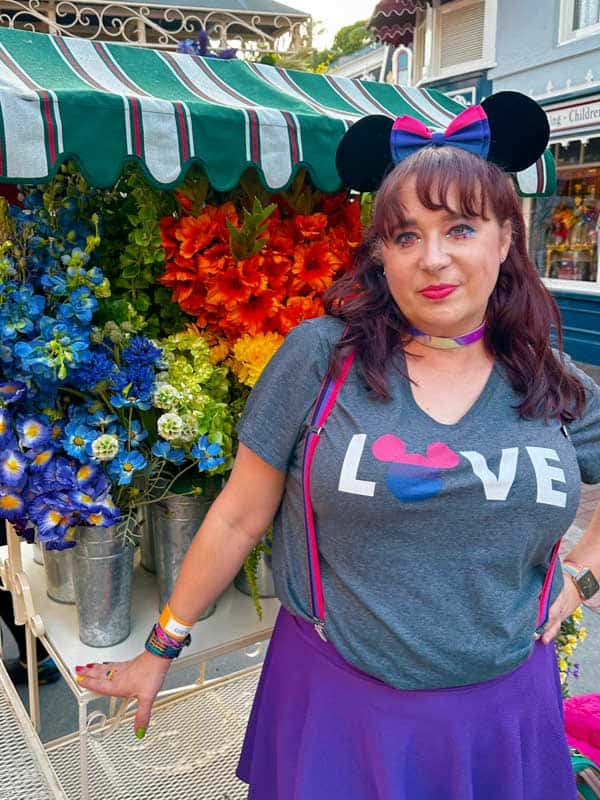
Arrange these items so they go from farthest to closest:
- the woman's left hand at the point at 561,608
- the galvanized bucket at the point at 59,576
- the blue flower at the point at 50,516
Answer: the galvanized bucket at the point at 59,576 < the blue flower at the point at 50,516 < the woman's left hand at the point at 561,608

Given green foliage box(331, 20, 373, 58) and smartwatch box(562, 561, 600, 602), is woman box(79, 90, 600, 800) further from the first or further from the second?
green foliage box(331, 20, 373, 58)

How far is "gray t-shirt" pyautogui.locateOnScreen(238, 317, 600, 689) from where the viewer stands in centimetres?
110

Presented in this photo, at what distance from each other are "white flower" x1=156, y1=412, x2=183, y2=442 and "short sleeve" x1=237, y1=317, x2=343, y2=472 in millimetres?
303

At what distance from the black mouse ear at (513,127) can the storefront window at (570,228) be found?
7600 millimetres

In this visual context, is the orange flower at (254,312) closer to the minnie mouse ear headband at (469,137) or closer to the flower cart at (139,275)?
the flower cart at (139,275)

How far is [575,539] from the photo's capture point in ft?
12.8

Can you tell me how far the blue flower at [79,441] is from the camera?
1.46 metres

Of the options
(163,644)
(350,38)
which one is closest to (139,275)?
(163,644)

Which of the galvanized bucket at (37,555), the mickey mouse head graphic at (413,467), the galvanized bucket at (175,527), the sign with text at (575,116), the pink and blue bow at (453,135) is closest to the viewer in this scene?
the mickey mouse head graphic at (413,467)

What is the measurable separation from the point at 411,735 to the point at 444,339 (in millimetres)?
686

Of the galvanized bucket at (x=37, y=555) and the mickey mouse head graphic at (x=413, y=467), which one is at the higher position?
the mickey mouse head graphic at (x=413, y=467)

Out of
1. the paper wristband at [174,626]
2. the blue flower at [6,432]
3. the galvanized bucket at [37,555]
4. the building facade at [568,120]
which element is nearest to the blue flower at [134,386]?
the blue flower at [6,432]

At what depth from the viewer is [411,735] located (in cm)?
117

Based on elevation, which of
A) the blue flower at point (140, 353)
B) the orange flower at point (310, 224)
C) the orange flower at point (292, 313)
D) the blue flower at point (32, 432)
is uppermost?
the orange flower at point (310, 224)
